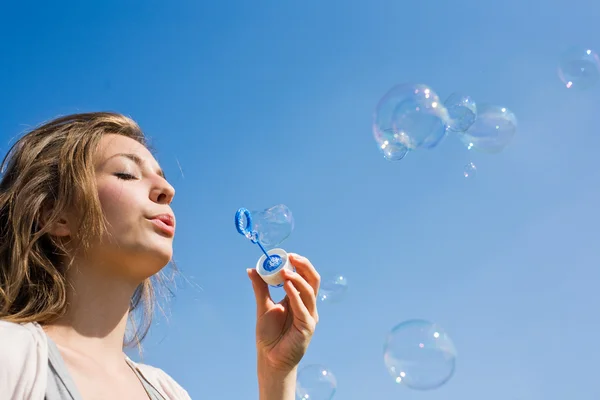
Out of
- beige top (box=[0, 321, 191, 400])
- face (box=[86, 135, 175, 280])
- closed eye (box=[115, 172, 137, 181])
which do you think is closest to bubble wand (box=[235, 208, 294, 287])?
face (box=[86, 135, 175, 280])

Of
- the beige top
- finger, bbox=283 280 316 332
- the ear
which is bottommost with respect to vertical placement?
the beige top

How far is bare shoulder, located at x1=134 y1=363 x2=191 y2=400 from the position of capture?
9.60 feet

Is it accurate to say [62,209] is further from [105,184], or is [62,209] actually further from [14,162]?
[14,162]

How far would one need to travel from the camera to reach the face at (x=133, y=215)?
2.83 meters

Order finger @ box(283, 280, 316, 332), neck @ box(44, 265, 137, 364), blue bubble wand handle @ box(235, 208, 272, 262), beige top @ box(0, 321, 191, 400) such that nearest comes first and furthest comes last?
beige top @ box(0, 321, 191, 400), neck @ box(44, 265, 137, 364), finger @ box(283, 280, 316, 332), blue bubble wand handle @ box(235, 208, 272, 262)

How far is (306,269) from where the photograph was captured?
10.9 feet

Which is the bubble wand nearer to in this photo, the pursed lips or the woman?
the woman

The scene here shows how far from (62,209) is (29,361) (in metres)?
0.96

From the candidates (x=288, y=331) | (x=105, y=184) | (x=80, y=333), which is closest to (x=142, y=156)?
(x=105, y=184)

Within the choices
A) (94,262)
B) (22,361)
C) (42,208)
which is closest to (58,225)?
(42,208)

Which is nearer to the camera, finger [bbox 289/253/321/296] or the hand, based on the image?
the hand

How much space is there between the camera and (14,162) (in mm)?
3178

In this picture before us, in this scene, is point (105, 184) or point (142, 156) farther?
point (142, 156)

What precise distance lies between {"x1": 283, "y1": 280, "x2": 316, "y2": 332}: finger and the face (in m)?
0.64
